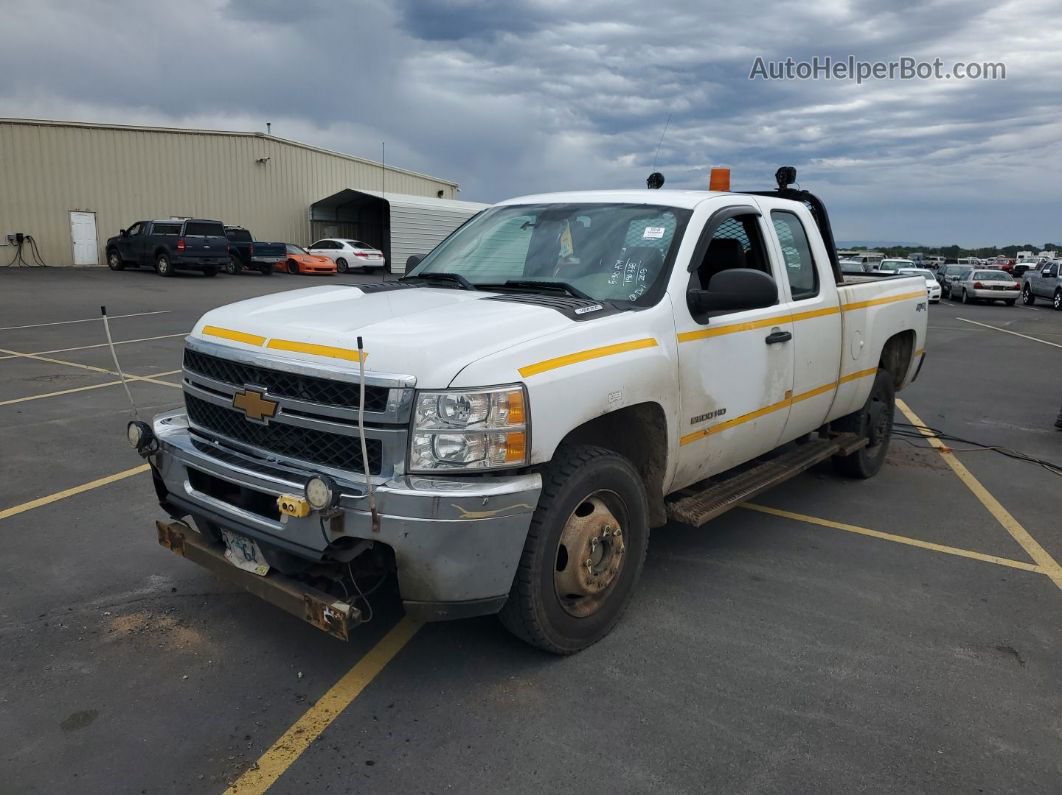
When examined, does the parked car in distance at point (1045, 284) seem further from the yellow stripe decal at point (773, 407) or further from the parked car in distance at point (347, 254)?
the yellow stripe decal at point (773, 407)

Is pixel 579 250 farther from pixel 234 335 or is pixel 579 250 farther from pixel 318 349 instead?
pixel 234 335

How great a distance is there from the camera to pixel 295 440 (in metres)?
3.12

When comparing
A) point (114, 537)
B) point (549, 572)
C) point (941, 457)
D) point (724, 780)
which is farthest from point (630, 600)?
point (941, 457)

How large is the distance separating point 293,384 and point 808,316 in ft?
10.4

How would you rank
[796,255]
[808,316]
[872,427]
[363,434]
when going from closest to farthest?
1. [363,434]
2. [808,316]
3. [796,255]
4. [872,427]

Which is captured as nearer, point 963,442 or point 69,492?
point 69,492

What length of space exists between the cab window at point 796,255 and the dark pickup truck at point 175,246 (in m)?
26.0

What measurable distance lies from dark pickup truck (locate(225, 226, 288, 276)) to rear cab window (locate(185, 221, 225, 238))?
7.17 feet

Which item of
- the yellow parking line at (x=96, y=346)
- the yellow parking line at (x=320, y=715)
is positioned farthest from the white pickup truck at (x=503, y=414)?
the yellow parking line at (x=96, y=346)

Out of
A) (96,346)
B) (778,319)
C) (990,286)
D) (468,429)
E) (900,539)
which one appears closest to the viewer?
(468,429)

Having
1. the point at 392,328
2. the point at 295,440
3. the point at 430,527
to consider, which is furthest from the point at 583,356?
the point at 295,440

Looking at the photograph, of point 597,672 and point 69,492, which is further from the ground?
point 69,492

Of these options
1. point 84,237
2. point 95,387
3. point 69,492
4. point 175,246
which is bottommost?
point 69,492

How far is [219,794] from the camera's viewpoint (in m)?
2.62
